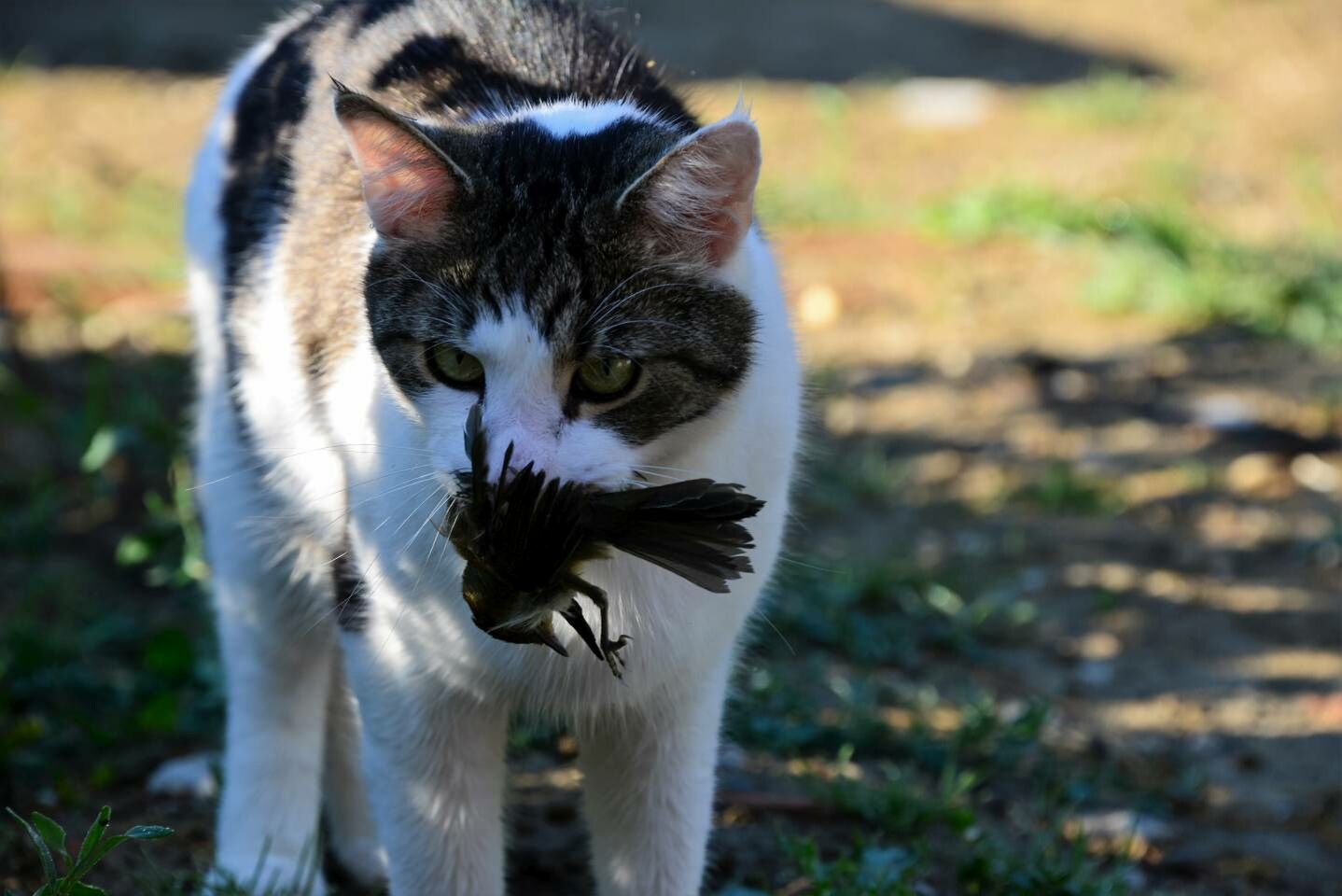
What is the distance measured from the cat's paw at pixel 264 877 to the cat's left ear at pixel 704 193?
1305mm

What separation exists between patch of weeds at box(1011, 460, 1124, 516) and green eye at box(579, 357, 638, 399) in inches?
109

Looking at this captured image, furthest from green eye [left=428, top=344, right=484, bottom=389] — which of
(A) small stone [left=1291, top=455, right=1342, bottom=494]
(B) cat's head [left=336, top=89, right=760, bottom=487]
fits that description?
(A) small stone [left=1291, top=455, right=1342, bottom=494]

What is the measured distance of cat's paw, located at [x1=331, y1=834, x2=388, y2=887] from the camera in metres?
2.95

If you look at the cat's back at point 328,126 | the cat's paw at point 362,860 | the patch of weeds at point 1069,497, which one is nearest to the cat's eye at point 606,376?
the cat's back at point 328,126

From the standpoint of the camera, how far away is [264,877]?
2.79 meters

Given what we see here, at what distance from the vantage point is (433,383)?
6.82ft

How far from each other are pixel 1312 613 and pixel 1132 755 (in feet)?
3.04

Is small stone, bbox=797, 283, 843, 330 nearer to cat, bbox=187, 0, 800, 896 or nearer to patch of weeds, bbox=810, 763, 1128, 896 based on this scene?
patch of weeds, bbox=810, 763, 1128, 896

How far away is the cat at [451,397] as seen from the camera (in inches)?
79.2

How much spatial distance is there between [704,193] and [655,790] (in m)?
0.99

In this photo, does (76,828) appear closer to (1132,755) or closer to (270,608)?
(270,608)

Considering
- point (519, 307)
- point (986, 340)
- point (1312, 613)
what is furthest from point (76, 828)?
point (986, 340)

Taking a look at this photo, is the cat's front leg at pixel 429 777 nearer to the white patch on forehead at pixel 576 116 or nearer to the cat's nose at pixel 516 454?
the cat's nose at pixel 516 454

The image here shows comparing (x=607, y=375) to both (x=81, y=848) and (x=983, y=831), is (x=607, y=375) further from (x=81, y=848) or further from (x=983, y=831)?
(x=983, y=831)
